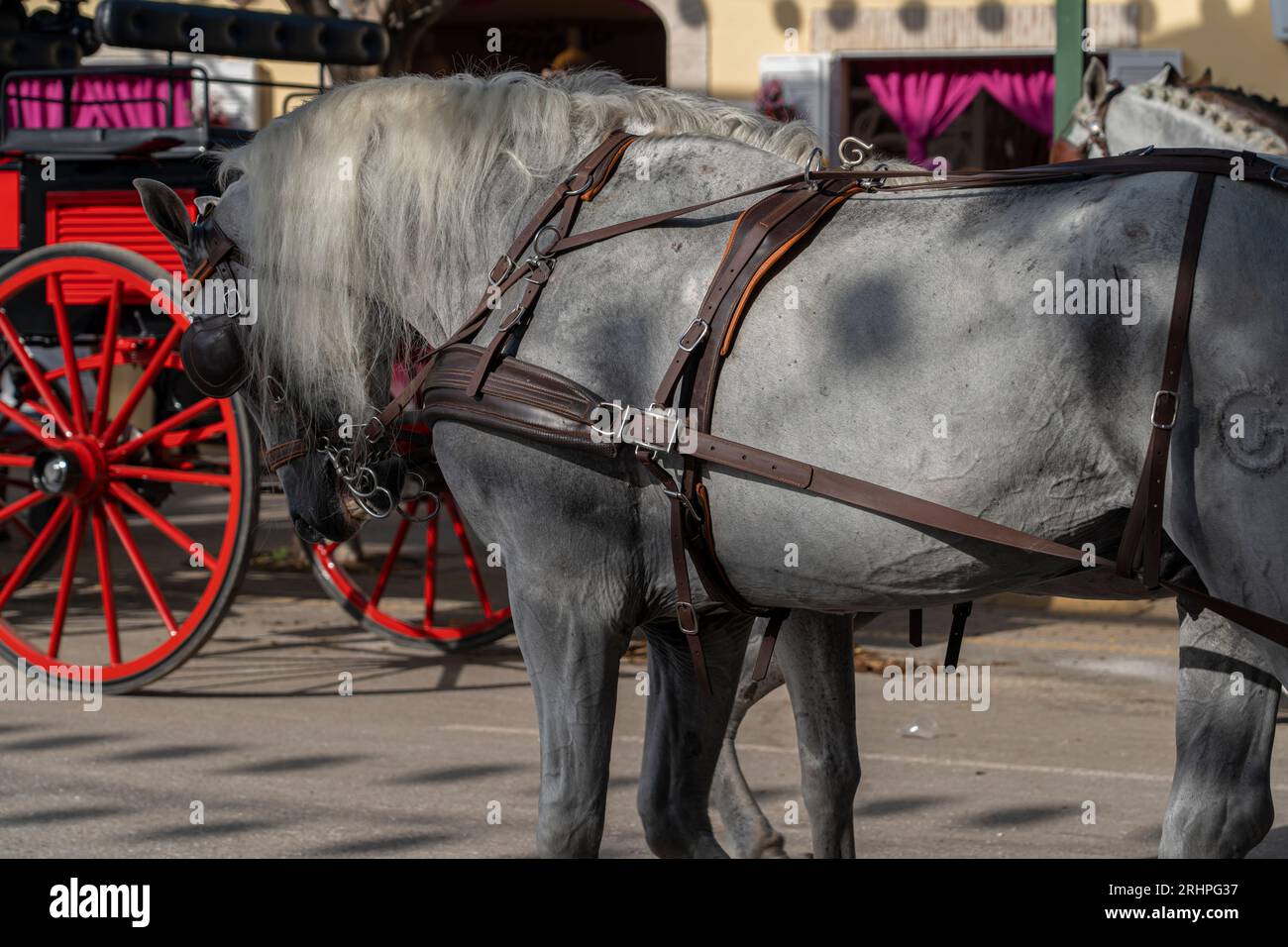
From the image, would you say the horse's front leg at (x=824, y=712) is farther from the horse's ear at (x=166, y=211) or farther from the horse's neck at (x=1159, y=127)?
the horse's neck at (x=1159, y=127)

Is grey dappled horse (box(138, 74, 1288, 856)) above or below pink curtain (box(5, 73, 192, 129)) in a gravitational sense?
below

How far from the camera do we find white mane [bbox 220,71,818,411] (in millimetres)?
3461

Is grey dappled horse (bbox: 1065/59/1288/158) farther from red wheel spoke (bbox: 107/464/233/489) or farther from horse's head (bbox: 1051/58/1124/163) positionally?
red wheel spoke (bbox: 107/464/233/489)

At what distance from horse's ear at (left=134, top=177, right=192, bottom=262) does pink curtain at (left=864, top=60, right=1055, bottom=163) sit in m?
9.78

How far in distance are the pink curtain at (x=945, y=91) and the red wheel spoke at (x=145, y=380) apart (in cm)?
792

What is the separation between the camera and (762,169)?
10.9 ft

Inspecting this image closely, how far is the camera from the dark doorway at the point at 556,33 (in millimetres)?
15266

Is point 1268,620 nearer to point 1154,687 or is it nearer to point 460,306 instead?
point 460,306

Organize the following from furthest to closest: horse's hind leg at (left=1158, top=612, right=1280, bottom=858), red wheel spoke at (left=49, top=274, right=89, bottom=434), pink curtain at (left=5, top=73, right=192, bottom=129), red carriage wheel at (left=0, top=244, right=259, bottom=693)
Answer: pink curtain at (left=5, top=73, right=192, bottom=129), red wheel spoke at (left=49, top=274, right=89, bottom=434), red carriage wheel at (left=0, top=244, right=259, bottom=693), horse's hind leg at (left=1158, top=612, right=1280, bottom=858)

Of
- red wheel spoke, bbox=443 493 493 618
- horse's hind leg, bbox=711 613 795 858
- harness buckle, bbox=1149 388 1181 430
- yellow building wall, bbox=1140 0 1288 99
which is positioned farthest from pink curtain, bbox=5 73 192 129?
yellow building wall, bbox=1140 0 1288 99

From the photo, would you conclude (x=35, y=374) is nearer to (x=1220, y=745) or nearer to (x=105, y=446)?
(x=105, y=446)
